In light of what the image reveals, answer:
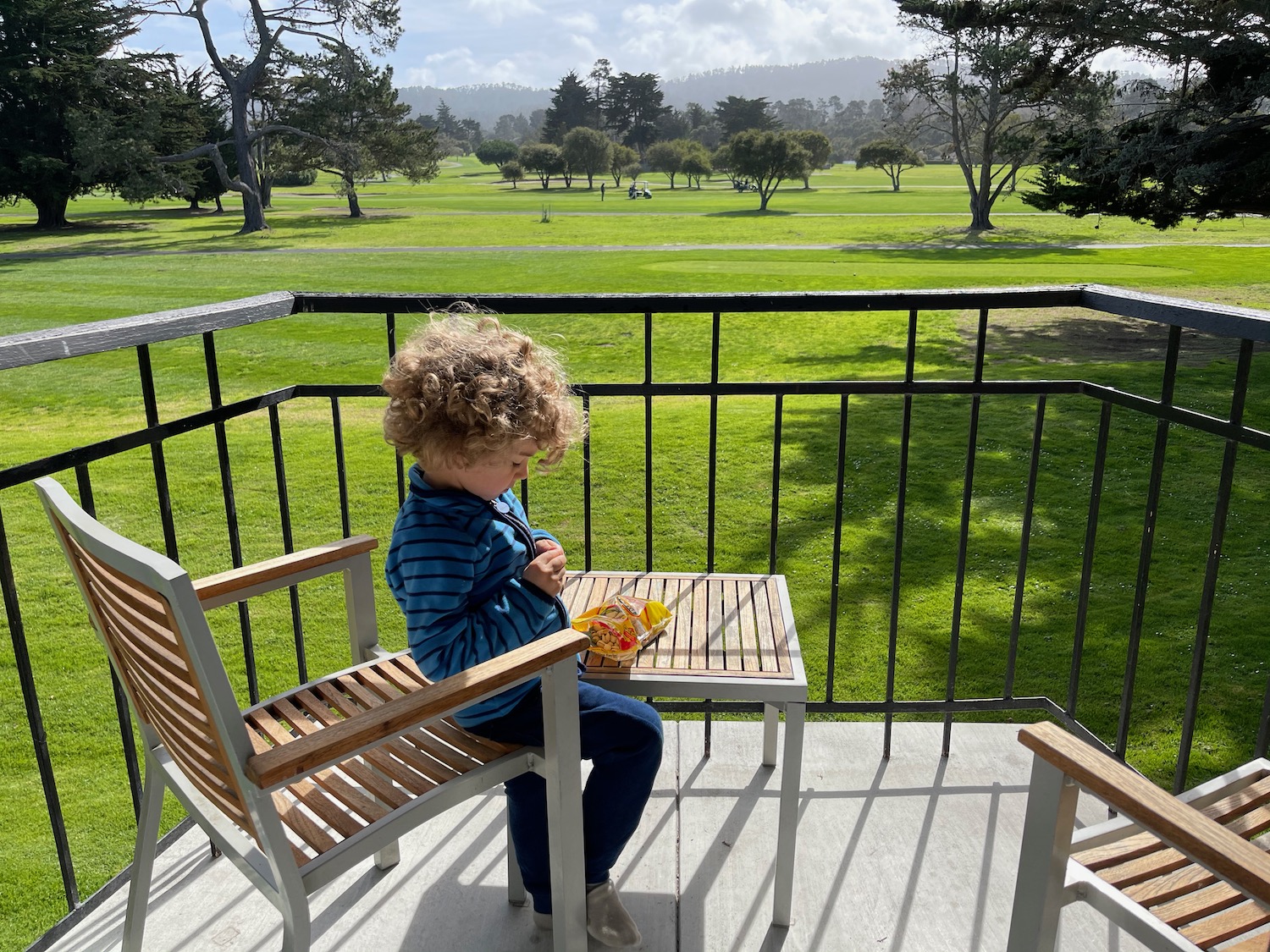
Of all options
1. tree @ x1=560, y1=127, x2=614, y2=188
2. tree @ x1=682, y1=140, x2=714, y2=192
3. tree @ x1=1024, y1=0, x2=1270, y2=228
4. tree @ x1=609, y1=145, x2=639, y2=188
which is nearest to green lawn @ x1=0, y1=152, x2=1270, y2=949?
tree @ x1=1024, y1=0, x2=1270, y2=228

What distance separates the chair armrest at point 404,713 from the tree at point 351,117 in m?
46.9

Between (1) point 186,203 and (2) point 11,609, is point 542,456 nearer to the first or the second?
(2) point 11,609

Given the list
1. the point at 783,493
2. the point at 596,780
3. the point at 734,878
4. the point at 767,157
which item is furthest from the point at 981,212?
the point at 596,780

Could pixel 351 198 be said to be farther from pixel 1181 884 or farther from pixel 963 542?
pixel 1181 884

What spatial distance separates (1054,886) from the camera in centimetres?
131

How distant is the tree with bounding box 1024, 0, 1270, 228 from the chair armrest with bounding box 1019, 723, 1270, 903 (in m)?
13.0

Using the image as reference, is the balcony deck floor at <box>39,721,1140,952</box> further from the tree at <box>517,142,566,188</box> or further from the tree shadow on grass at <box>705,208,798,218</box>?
the tree at <box>517,142,566,188</box>

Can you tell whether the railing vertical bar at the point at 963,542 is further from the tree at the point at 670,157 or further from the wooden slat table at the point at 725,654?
the tree at the point at 670,157

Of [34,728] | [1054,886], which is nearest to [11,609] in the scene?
[34,728]

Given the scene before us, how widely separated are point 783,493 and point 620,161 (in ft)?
253

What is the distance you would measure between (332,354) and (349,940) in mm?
12846

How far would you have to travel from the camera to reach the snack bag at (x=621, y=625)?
6.31 ft

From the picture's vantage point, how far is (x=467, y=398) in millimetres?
1636

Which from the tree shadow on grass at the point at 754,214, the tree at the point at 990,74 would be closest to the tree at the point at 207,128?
the tree shadow on grass at the point at 754,214
